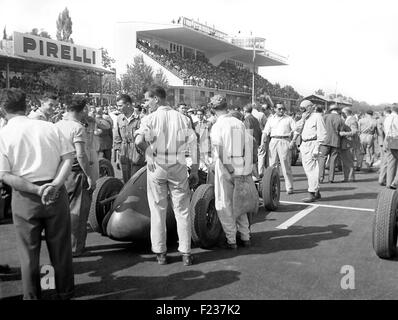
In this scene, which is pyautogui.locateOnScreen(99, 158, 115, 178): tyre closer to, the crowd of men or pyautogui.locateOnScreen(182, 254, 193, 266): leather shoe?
the crowd of men

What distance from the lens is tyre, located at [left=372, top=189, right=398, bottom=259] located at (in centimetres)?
441

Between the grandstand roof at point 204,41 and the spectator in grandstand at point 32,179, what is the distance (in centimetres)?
3824

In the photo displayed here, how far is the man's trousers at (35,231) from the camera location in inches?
129

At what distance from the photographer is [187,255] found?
4.44 m

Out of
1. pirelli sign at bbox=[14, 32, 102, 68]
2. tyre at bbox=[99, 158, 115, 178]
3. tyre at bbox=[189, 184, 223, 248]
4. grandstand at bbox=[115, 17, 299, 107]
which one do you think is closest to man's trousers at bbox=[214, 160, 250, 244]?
tyre at bbox=[189, 184, 223, 248]

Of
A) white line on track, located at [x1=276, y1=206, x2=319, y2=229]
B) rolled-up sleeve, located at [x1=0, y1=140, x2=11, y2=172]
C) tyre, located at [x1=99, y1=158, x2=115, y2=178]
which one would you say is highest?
rolled-up sleeve, located at [x1=0, y1=140, x2=11, y2=172]

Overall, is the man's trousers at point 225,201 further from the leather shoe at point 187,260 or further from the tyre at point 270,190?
the tyre at point 270,190

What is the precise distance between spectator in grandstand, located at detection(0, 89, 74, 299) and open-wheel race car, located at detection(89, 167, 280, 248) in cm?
137

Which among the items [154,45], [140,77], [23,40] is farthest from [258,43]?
[23,40]

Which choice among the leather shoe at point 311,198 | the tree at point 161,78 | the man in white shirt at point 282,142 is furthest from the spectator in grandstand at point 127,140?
the tree at point 161,78

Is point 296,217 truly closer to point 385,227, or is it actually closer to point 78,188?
point 385,227

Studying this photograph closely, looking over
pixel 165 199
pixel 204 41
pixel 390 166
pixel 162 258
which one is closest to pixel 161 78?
pixel 204 41

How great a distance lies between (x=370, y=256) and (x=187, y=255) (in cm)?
206
